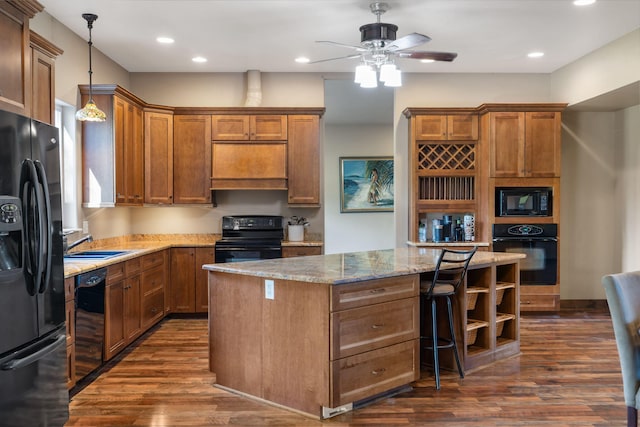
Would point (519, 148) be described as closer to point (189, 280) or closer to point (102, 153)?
point (189, 280)

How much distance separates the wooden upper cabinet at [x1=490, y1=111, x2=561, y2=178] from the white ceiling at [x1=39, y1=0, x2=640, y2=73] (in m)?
0.67

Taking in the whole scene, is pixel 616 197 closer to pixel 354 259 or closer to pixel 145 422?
pixel 354 259

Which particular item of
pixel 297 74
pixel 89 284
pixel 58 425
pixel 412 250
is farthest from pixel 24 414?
pixel 297 74

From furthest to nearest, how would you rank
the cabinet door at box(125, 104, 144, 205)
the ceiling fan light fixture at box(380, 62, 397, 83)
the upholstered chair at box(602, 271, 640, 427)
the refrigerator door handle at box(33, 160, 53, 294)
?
the cabinet door at box(125, 104, 144, 205), the ceiling fan light fixture at box(380, 62, 397, 83), the refrigerator door handle at box(33, 160, 53, 294), the upholstered chair at box(602, 271, 640, 427)

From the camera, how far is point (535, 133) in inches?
230

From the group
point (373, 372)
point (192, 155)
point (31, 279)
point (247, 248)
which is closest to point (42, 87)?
point (31, 279)

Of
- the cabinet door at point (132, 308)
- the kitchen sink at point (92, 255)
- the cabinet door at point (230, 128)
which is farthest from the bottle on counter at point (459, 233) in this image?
the kitchen sink at point (92, 255)

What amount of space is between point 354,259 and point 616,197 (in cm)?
418

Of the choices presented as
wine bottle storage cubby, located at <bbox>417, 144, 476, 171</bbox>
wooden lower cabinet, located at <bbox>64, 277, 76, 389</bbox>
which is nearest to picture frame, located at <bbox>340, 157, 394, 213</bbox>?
wine bottle storage cubby, located at <bbox>417, 144, 476, 171</bbox>

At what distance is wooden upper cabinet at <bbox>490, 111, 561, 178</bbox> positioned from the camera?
19.1 ft

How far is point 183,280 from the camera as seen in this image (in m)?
5.78

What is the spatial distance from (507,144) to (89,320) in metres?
4.58

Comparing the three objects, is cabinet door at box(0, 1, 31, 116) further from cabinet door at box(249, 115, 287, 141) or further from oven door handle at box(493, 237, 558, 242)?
oven door handle at box(493, 237, 558, 242)

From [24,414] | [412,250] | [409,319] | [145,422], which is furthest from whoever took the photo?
[412,250]
